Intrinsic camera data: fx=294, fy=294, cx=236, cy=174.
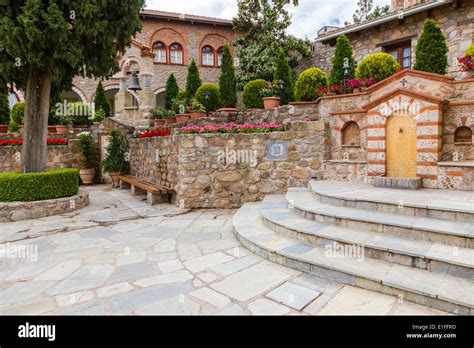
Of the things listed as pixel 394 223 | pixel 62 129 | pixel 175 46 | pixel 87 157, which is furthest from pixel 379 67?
pixel 175 46

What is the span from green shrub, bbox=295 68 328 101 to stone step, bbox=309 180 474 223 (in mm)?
3744

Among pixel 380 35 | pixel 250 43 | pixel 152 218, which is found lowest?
pixel 152 218

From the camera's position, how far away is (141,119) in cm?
1284

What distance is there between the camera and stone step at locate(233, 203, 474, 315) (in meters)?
2.40

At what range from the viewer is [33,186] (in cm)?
654

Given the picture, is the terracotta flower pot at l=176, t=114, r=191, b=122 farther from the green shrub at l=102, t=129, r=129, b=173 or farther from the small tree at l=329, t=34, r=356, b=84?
the small tree at l=329, t=34, r=356, b=84

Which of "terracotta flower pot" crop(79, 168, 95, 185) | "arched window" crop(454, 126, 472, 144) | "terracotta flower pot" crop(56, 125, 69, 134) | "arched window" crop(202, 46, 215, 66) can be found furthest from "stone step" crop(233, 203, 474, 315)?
"arched window" crop(202, 46, 215, 66)

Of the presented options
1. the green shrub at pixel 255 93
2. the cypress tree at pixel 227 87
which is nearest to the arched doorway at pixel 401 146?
the green shrub at pixel 255 93

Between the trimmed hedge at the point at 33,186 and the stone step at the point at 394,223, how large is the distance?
5.57m

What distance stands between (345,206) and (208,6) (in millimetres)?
20590

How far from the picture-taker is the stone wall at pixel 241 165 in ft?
22.2

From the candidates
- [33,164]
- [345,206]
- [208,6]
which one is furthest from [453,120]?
[208,6]

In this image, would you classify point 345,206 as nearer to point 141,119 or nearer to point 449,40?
point 449,40

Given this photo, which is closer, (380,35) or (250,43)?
(380,35)
